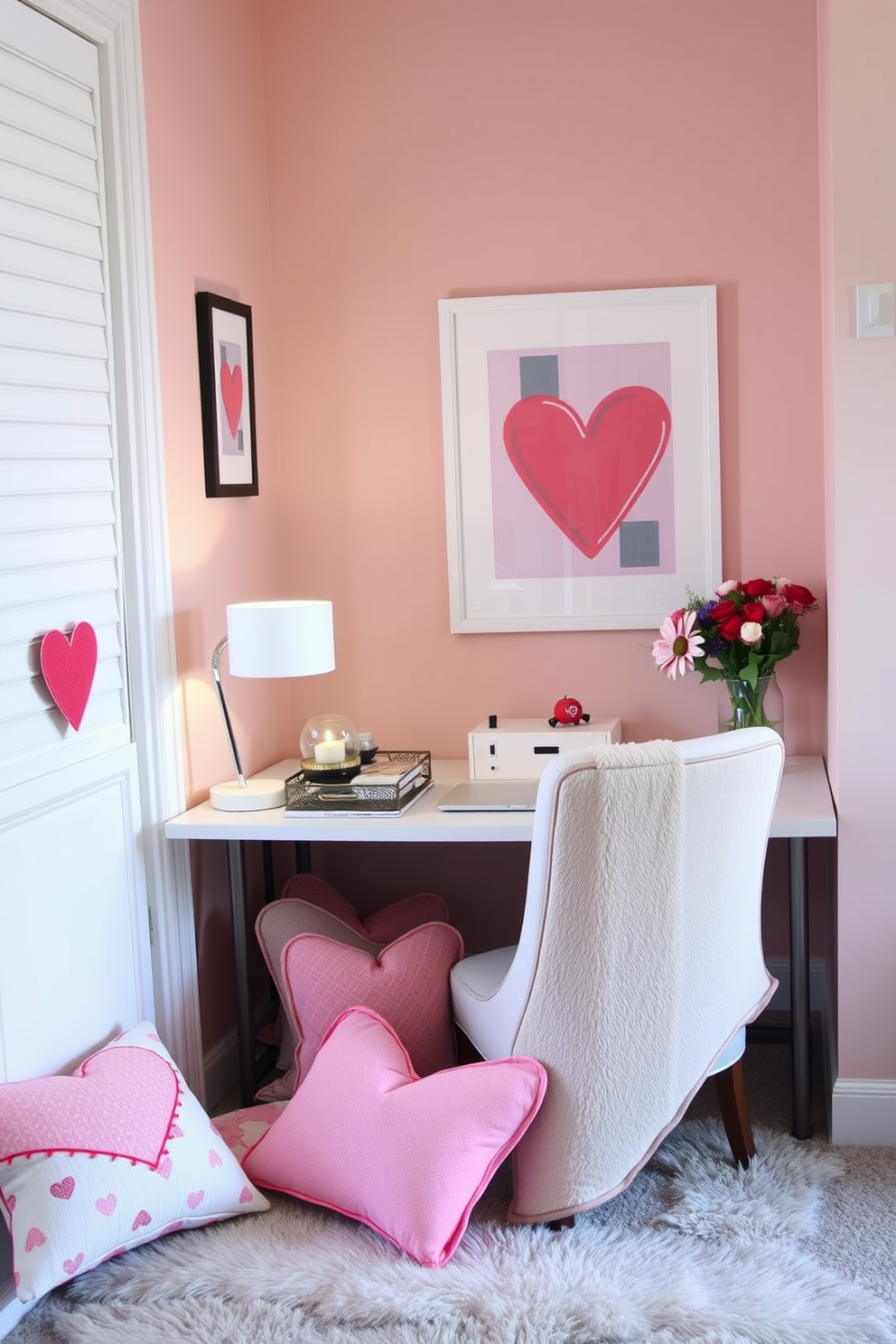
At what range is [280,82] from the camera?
3.21m

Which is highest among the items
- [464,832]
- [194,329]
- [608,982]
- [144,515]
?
[194,329]

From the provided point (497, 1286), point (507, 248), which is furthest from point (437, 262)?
point (497, 1286)

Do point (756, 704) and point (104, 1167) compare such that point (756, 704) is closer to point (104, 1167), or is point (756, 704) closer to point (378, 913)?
point (378, 913)

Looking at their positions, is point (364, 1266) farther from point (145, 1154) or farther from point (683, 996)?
point (683, 996)

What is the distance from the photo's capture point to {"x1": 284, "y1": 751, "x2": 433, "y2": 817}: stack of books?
8.78 ft

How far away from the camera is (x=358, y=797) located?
2.68 metres

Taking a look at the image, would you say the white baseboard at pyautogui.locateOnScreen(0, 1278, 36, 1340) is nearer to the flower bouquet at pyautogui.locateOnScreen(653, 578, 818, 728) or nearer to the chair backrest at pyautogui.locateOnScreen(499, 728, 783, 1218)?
the chair backrest at pyautogui.locateOnScreen(499, 728, 783, 1218)

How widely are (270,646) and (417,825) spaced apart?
466mm

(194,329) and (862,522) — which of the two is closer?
(862,522)

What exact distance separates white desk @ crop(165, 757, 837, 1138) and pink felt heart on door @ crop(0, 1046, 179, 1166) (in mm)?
480

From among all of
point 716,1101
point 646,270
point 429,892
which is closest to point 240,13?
point 646,270

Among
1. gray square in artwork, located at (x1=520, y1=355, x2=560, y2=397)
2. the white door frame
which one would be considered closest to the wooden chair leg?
the white door frame

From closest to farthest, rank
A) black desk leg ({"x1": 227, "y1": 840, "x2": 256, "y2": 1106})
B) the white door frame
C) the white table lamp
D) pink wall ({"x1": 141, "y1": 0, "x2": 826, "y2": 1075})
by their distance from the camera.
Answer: the white door frame, the white table lamp, black desk leg ({"x1": 227, "y1": 840, "x2": 256, "y2": 1106}), pink wall ({"x1": 141, "y1": 0, "x2": 826, "y2": 1075})

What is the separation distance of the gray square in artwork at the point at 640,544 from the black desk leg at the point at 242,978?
3.75ft
